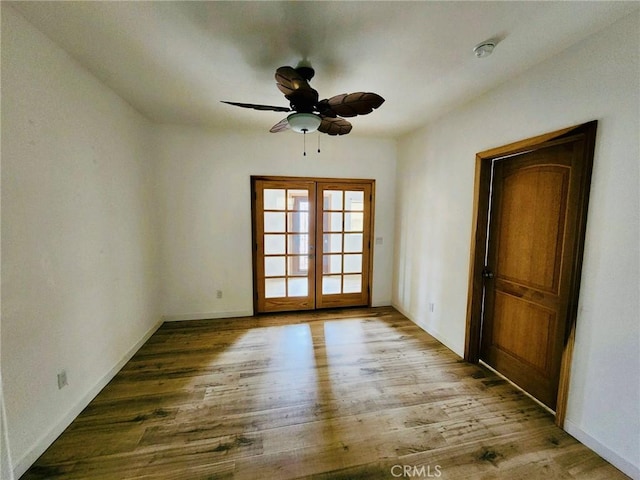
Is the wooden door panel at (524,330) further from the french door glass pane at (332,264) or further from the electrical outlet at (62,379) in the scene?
the electrical outlet at (62,379)

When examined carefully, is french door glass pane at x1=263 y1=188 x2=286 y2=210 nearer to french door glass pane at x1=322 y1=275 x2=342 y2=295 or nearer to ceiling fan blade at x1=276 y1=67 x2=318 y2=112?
french door glass pane at x1=322 y1=275 x2=342 y2=295

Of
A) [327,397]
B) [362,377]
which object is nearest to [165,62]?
[327,397]

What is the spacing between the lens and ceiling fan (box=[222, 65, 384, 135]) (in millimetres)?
1688

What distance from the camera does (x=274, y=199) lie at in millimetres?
3857

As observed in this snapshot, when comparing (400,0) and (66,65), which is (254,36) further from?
(66,65)

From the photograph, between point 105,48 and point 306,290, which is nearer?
point 105,48

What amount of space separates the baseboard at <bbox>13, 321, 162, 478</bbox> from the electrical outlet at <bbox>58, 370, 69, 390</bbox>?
213 millimetres

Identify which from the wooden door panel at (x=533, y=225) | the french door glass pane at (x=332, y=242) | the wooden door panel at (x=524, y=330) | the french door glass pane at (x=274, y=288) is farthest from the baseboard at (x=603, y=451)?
the french door glass pane at (x=274, y=288)

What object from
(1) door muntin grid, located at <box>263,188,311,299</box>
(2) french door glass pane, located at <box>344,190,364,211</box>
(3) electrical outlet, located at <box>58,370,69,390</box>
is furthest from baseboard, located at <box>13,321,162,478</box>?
(2) french door glass pane, located at <box>344,190,364,211</box>

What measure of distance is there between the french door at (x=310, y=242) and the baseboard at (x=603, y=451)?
8.74 ft

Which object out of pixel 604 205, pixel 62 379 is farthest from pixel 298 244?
pixel 604 205

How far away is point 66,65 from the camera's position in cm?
194

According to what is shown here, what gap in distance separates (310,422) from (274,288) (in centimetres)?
222

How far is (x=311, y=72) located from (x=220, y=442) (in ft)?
8.92
